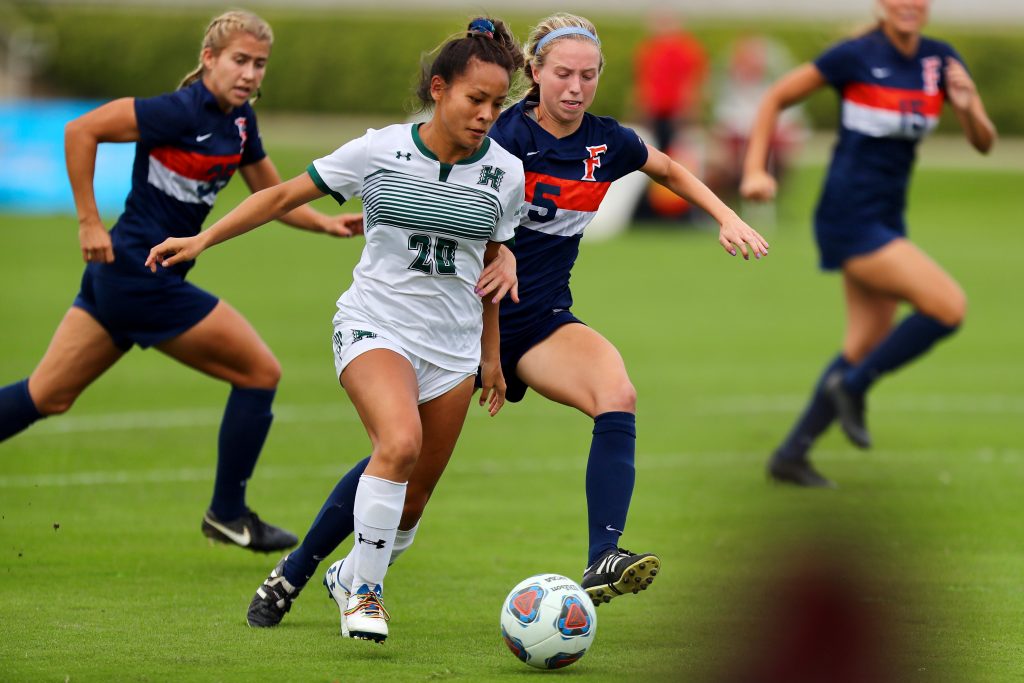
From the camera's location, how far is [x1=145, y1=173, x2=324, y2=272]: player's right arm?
224 inches

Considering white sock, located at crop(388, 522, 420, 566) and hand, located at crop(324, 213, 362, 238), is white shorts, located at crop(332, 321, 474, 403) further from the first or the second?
hand, located at crop(324, 213, 362, 238)

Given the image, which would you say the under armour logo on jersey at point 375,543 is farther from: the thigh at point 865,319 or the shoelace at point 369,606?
the thigh at point 865,319

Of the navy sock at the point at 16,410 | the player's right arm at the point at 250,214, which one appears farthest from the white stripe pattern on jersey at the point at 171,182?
the player's right arm at the point at 250,214

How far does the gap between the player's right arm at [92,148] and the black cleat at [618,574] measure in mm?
2678

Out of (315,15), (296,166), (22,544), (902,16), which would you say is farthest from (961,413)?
(315,15)

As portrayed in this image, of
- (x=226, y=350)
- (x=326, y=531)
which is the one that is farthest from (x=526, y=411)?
(x=326, y=531)

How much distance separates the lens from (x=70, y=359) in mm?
7312

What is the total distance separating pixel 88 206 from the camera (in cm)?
712

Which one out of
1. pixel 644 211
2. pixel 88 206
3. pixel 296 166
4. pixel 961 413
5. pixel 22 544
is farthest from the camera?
pixel 296 166

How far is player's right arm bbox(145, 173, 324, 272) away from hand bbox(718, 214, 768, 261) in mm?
1532

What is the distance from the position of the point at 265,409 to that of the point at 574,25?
237 centimetres

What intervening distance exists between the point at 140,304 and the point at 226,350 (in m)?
0.44

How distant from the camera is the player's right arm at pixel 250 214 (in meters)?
5.70

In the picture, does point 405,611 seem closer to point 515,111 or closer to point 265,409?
point 265,409
